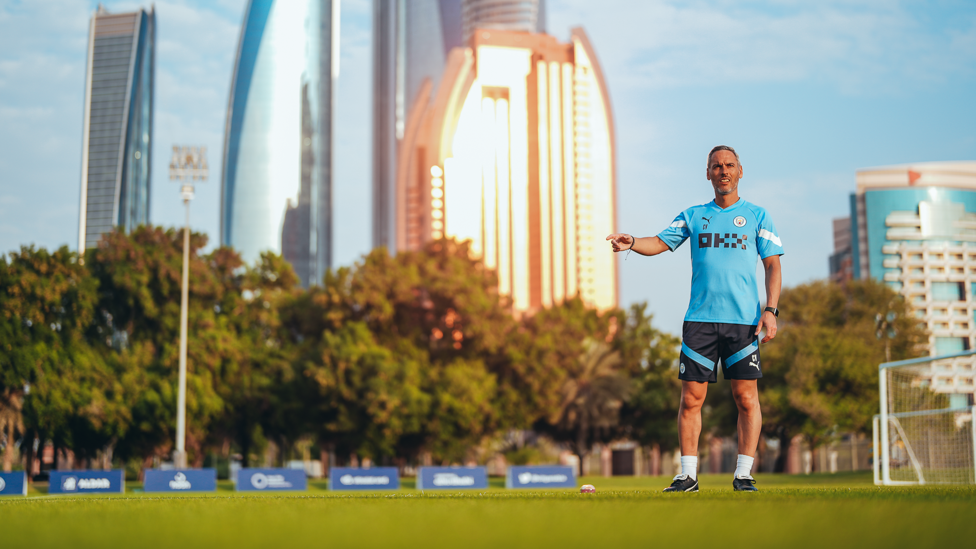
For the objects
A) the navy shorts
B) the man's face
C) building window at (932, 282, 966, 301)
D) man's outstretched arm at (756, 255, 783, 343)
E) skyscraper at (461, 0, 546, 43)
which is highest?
skyscraper at (461, 0, 546, 43)

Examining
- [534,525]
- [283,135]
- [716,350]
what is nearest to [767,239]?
[716,350]

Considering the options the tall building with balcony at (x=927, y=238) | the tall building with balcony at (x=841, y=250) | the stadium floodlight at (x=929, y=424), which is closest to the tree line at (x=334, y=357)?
the stadium floodlight at (x=929, y=424)

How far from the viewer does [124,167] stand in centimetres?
13912

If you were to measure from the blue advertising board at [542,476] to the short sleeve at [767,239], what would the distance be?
20.2 meters

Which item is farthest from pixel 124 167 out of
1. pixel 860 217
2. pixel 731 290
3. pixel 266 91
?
pixel 731 290

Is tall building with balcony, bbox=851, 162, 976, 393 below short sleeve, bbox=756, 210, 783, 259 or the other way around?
the other way around

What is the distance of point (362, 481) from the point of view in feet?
83.6

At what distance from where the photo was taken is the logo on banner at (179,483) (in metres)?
23.4

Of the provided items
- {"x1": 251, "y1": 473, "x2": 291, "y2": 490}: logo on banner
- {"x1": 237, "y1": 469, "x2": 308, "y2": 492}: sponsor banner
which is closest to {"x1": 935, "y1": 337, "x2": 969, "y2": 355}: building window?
{"x1": 237, "y1": 469, "x2": 308, "y2": 492}: sponsor banner

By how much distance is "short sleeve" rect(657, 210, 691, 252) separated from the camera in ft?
20.8

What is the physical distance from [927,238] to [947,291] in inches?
227

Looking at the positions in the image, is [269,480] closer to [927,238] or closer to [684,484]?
[684,484]

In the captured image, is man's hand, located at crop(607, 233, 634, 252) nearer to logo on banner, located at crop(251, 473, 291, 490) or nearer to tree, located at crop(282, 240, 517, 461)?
logo on banner, located at crop(251, 473, 291, 490)

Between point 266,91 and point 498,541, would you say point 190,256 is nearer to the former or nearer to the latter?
point 498,541
